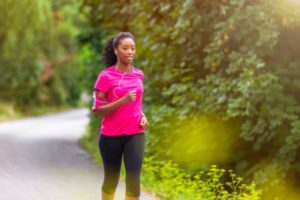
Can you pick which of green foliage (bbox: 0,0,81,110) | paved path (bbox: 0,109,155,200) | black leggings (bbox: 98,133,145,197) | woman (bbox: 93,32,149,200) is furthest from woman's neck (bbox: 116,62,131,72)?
green foliage (bbox: 0,0,81,110)

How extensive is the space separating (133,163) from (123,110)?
0.48 meters

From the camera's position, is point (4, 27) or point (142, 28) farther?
point (4, 27)

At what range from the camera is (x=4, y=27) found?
30.6 metres

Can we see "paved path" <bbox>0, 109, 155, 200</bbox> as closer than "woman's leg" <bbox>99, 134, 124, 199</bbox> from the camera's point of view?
No

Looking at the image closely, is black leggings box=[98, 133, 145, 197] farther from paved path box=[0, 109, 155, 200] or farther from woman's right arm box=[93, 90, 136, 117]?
paved path box=[0, 109, 155, 200]

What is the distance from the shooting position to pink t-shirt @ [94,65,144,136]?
606 cm

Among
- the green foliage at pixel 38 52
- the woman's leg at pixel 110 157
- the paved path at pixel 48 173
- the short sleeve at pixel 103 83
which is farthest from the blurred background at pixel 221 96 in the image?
the green foliage at pixel 38 52

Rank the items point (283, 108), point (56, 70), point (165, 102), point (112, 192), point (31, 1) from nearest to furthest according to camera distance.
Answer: point (112, 192) < point (283, 108) < point (165, 102) < point (31, 1) < point (56, 70)

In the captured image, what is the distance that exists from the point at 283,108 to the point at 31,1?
2168cm

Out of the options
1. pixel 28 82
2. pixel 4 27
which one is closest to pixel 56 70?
pixel 28 82

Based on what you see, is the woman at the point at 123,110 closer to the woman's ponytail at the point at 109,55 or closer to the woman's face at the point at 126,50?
the woman's face at the point at 126,50

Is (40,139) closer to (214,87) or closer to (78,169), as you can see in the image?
(78,169)

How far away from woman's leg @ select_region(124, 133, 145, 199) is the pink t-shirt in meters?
0.09

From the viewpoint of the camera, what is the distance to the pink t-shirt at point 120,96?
606 centimetres
